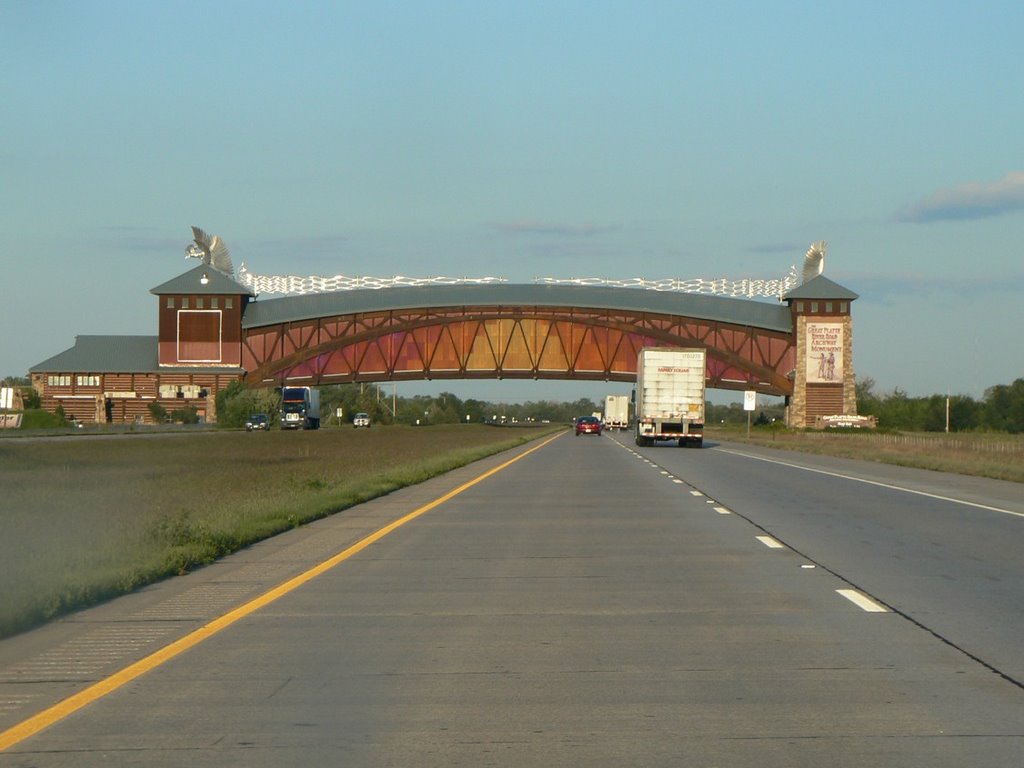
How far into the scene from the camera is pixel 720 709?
7.77 metres

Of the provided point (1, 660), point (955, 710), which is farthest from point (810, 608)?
point (1, 660)

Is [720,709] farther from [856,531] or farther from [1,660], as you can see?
[856,531]

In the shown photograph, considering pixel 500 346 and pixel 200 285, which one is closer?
pixel 500 346

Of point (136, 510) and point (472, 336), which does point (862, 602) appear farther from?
point (472, 336)

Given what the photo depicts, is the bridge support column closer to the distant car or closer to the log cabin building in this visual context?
the distant car

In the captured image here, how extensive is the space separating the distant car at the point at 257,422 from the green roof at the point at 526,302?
899cm

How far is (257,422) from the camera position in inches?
4301

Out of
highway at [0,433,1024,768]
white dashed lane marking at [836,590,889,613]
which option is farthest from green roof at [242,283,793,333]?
white dashed lane marking at [836,590,889,613]

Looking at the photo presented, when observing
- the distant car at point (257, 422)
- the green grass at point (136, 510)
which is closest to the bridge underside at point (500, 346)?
the distant car at point (257, 422)

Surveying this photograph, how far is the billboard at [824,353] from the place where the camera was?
11138 centimetres

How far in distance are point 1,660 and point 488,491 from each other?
21.2 metres

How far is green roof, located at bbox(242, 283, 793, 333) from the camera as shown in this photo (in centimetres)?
11319

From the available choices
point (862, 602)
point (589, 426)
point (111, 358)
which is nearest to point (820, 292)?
point (589, 426)

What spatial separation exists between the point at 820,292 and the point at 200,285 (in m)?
51.1
